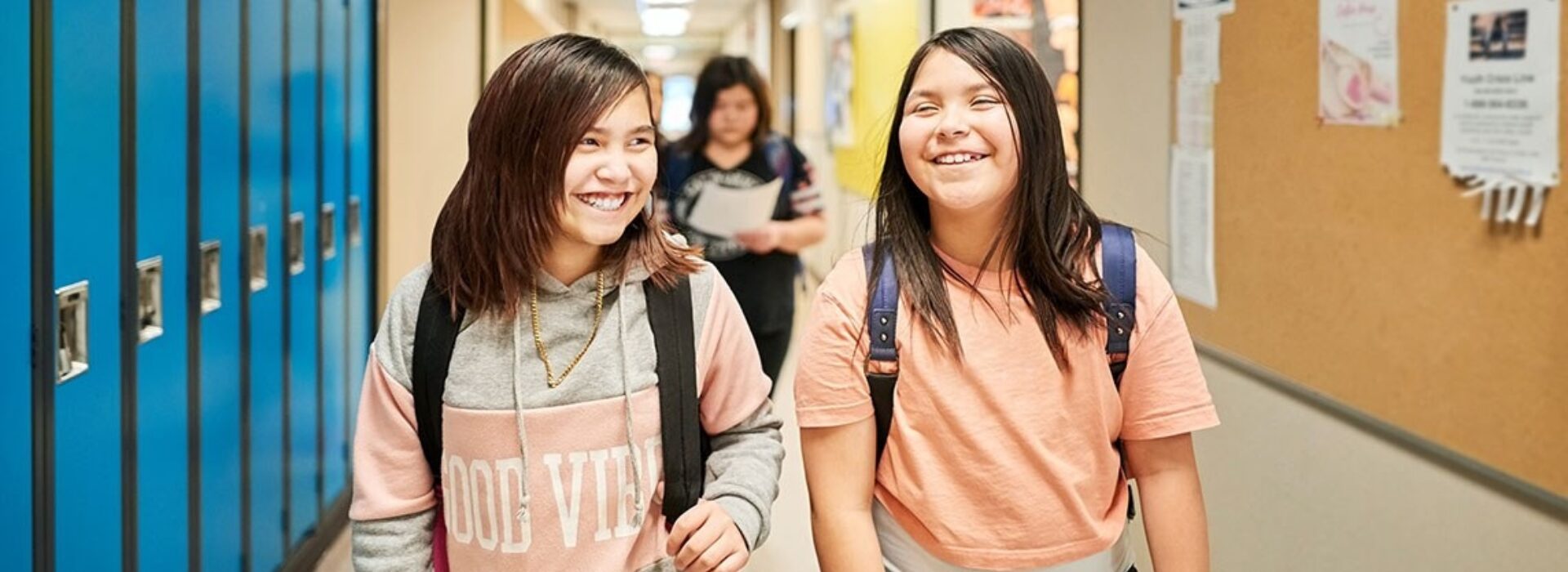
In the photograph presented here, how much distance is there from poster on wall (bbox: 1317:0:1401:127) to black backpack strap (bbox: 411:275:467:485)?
152 cm

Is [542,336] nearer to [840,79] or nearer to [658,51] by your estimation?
[840,79]

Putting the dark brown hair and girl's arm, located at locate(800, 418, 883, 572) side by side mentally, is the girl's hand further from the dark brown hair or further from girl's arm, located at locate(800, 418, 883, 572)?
the dark brown hair

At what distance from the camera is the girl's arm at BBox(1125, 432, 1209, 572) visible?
5.59 ft

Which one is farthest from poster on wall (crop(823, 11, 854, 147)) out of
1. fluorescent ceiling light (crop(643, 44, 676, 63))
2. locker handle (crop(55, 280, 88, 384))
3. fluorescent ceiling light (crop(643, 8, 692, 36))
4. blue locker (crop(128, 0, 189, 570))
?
fluorescent ceiling light (crop(643, 44, 676, 63))

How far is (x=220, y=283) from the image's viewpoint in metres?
3.24

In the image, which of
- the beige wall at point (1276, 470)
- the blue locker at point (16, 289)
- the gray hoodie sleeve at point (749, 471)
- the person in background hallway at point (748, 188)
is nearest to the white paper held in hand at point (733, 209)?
the person in background hallway at point (748, 188)

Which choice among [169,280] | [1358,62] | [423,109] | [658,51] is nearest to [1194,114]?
[1358,62]

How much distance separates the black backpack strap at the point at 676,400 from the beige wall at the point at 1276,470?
2.17ft

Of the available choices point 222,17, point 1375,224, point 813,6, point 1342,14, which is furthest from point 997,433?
point 813,6

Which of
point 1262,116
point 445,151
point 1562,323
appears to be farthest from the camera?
point 445,151

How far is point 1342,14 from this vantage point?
2.47 m

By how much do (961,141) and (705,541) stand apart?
0.51 m

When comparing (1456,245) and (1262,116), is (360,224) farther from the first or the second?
(1456,245)

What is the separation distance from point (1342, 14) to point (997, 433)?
1.25 metres
